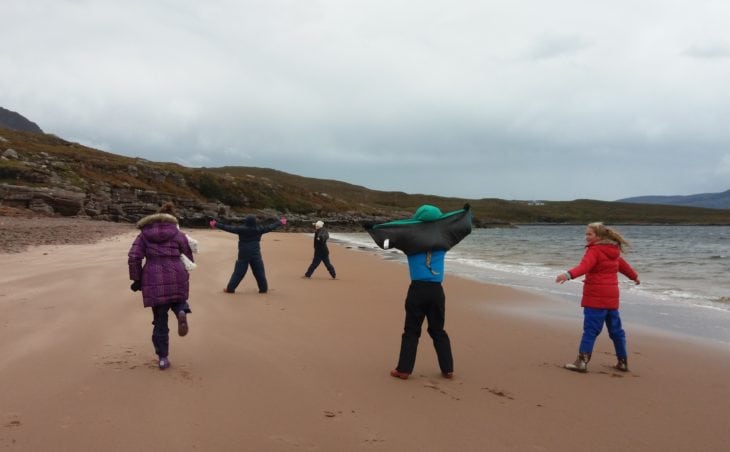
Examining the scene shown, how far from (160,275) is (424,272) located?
3058mm

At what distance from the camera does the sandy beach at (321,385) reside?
409 cm

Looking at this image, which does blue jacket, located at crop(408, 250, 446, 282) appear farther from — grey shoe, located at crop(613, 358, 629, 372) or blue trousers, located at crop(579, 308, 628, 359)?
grey shoe, located at crop(613, 358, 629, 372)

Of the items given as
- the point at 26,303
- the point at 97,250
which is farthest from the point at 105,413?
the point at 97,250

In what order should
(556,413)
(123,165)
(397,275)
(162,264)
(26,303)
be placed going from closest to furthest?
1. (556,413)
2. (162,264)
3. (26,303)
4. (397,275)
5. (123,165)

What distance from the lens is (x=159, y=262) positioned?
5734 mm

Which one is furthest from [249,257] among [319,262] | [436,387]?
[436,387]

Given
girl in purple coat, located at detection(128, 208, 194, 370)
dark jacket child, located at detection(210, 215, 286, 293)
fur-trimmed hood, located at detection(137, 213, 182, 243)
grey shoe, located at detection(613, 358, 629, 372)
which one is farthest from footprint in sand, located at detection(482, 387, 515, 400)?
dark jacket child, located at detection(210, 215, 286, 293)

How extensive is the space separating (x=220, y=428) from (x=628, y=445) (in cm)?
346

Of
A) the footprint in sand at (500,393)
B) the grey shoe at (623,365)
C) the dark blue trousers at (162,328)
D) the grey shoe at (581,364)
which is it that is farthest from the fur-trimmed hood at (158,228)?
the grey shoe at (623,365)

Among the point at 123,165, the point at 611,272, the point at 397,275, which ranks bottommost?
the point at 397,275

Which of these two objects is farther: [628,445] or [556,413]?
[556,413]

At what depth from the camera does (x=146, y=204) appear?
53.1 metres

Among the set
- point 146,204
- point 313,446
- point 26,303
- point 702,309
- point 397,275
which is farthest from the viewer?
point 146,204

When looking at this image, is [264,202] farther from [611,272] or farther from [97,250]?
[611,272]
